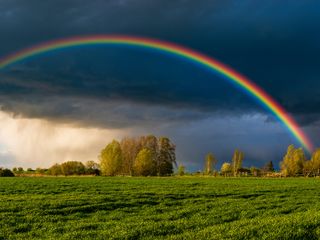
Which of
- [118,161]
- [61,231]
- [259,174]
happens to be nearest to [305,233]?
[61,231]

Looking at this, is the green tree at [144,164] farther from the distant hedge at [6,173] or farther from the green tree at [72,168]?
the distant hedge at [6,173]

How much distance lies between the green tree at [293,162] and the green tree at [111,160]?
5924 cm

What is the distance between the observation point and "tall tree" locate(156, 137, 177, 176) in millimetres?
158750

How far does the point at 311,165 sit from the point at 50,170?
9643 cm

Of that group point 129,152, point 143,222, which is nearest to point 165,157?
point 129,152

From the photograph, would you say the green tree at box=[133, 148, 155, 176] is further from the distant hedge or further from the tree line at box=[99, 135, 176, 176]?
the distant hedge

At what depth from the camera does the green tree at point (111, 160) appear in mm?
137500

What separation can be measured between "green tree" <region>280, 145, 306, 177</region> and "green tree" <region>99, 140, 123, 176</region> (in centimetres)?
5924

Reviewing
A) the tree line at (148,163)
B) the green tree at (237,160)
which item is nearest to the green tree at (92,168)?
the tree line at (148,163)

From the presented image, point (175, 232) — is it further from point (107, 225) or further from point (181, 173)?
point (181, 173)

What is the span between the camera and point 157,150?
16212cm

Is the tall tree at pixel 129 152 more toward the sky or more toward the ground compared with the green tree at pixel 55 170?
more toward the sky

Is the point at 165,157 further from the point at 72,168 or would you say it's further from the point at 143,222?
the point at 143,222

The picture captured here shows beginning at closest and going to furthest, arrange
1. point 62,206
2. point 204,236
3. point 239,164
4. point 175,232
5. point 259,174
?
point 204,236, point 175,232, point 62,206, point 259,174, point 239,164
